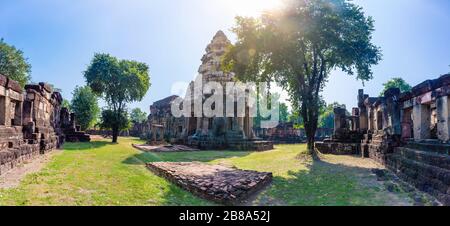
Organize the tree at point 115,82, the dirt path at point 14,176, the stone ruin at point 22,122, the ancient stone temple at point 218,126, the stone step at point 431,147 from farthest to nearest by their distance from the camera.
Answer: the tree at point 115,82, the ancient stone temple at point 218,126, the stone ruin at point 22,122, the stone step at point 431,147, the dirt path at point 14,176

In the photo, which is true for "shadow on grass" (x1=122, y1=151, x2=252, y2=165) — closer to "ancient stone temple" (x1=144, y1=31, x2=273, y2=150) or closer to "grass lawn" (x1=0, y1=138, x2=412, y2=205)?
"grass lawn" (x1=0, y1=138, x2=412, y2=205)

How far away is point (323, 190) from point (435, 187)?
2.32 metres

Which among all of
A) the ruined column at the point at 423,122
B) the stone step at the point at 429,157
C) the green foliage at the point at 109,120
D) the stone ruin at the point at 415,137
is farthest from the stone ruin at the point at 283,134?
the stone step at the point at 429,157

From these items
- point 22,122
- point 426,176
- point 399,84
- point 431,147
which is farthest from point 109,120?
point 399,84

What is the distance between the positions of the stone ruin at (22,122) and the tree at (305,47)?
9.52m

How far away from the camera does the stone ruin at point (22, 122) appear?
31.4 feet

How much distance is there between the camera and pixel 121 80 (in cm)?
3134

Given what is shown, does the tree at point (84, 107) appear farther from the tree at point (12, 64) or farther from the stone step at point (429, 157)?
the stone step at point (429, 157)

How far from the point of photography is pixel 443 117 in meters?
7.84

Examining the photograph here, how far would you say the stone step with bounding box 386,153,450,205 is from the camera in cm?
593

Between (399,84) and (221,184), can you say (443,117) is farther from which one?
(399,84)
